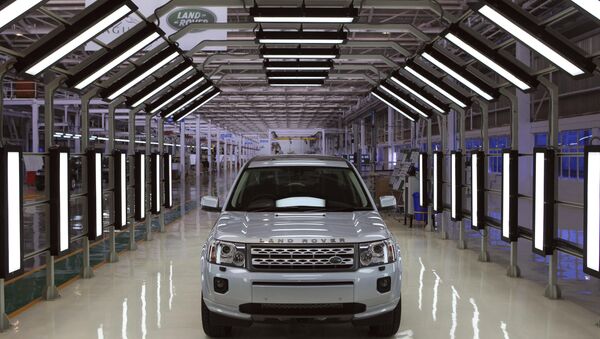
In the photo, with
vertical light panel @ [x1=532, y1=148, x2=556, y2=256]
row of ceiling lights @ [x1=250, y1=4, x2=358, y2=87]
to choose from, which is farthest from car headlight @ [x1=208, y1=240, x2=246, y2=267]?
vertical light panel @ [x1=532, y1=148, x2=556, y2=256]

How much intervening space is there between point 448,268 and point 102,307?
4747 mm

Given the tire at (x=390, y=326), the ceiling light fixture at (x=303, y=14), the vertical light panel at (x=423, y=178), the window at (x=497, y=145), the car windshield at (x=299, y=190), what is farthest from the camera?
the window at (x=497, y=145)

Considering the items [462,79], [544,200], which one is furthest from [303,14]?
[544,200]

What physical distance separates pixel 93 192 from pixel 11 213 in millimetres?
2294

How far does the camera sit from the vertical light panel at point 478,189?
28.1 ft

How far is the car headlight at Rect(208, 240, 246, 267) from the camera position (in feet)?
14.6

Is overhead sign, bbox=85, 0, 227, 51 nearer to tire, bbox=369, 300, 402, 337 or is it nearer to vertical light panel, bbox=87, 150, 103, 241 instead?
vertical light panel, bbox=87, 150, 103, 241

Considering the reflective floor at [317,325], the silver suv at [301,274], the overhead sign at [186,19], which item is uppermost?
the overhead sign at [186,19]

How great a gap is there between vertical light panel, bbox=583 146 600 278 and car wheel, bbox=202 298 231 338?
3359 millimetres

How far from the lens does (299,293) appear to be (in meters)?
4.28

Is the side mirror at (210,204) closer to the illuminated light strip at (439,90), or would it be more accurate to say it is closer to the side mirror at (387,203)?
the side mirror at (387,203)

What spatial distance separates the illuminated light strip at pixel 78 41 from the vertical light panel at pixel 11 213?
864mm

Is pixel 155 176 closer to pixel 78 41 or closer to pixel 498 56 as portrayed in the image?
pixel 78 41

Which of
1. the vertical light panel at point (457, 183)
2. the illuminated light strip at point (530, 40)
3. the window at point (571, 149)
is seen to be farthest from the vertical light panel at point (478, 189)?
the window at point (571, 149)
